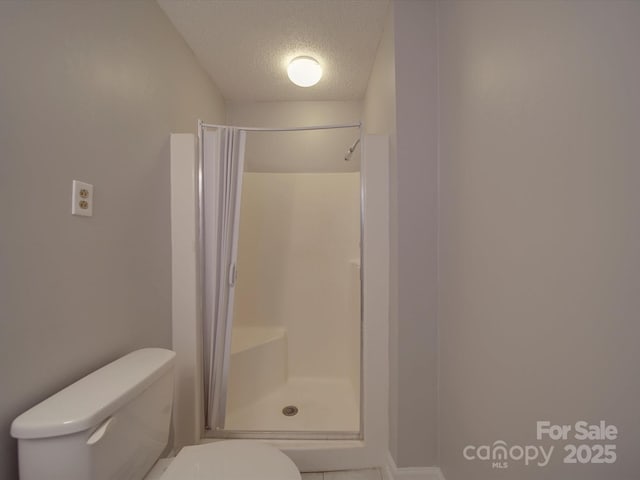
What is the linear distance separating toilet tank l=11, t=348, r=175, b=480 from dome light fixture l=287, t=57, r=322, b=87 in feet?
5.81

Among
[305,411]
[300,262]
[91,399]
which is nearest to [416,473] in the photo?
[305,411]

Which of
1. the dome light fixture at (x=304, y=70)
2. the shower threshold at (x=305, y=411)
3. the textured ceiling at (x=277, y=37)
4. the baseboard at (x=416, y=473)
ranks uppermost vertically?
the textured ceiling at (x=277, y=37)

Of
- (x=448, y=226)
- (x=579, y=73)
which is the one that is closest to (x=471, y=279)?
(x=448, y=226)

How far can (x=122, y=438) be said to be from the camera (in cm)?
80

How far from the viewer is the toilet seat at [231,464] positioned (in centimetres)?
86

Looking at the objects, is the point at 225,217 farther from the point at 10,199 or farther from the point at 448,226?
the point at 448,226

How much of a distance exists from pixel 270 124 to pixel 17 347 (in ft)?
7.09

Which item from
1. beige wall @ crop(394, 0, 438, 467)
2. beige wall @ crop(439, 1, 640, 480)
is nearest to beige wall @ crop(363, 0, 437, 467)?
beige wall @ crop(394, 0, 438, 467)

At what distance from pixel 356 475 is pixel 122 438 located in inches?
43.8

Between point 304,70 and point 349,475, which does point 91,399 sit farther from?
point 304,70

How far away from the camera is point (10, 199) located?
711mm

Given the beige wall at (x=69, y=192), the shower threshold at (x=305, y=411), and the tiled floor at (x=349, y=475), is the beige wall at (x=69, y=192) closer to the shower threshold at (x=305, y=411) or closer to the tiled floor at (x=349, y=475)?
the shower threshold at (x=305, y=411)

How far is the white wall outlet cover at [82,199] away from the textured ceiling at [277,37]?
44.0 inches

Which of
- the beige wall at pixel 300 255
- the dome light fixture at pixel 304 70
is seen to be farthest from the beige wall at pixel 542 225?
the beige wall at pixel 300 255
